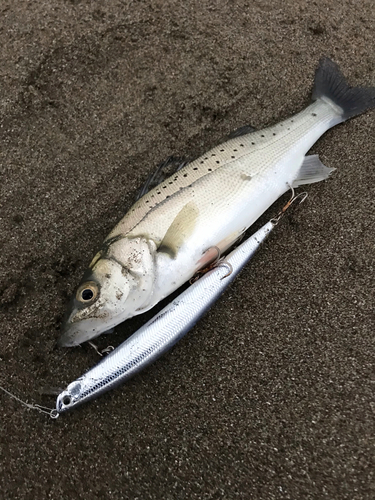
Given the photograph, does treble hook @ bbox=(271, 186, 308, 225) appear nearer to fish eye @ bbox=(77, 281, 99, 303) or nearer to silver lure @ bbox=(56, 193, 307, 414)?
silver lure @ bbox=(56, 193, 307, 414)

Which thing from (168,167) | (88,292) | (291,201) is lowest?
(291,201)

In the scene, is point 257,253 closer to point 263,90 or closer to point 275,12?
point 263,90

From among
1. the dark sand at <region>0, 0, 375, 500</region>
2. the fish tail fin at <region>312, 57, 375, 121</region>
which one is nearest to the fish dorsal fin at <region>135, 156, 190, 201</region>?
the dark sand at <region>0, 0, 375, 500</region>

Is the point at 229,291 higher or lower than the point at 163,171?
lower

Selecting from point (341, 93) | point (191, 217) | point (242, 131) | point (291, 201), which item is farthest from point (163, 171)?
point (341, 93)

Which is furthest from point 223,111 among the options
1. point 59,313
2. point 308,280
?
point 59,313

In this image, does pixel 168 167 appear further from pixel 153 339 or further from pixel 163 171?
pixel 153 339

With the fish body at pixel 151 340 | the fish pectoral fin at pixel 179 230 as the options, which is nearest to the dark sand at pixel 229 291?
the fish body at pixel 151 340
